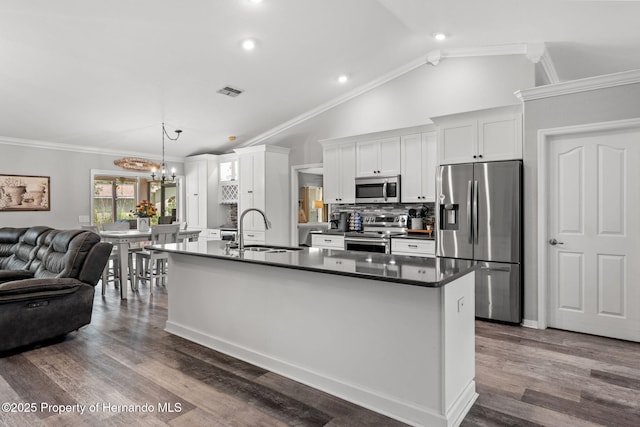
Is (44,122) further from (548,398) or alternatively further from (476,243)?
(548,398)

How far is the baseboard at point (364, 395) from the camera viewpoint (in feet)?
6.97

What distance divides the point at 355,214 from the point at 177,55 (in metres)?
3.30

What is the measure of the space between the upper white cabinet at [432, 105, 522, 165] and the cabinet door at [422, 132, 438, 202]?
43cm

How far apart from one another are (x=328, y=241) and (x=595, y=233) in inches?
129

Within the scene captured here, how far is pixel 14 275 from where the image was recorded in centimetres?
388

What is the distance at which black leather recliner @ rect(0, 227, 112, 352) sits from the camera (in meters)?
3.21

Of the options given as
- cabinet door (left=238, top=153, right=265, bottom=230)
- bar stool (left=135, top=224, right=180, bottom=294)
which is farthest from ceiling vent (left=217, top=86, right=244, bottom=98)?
bar stool (left=135, top=224, right=180, bottom=294)

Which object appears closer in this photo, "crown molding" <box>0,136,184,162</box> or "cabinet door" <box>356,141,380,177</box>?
"cabinet door" <box>356,141,380,177</box>

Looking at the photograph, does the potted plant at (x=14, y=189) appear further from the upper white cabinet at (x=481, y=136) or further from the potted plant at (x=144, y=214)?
the upper white cabinet at (x=481, y=136)

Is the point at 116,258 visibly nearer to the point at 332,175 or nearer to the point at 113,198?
the point at 113,198

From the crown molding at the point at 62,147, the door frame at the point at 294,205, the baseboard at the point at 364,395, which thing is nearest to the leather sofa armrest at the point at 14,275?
the baseboard at the point at 364,395

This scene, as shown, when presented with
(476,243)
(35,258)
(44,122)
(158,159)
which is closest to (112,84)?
(44,122)

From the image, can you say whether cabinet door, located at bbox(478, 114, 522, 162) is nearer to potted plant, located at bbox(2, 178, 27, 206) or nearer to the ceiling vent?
the ceiling vent

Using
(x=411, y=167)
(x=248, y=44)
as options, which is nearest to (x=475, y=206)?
(x=411, y=167)
